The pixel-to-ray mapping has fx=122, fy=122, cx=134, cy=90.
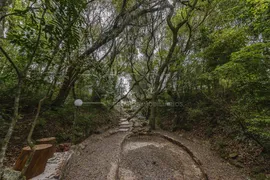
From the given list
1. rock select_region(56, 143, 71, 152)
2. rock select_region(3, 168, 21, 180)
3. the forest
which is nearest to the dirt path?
rock select_region(56, 143, 71, 152)

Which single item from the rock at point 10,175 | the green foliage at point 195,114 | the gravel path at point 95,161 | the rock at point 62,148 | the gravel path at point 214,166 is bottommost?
the gravel path at point 214,166

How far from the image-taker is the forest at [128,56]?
228cm

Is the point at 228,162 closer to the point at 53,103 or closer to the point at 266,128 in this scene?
the point at 266,128

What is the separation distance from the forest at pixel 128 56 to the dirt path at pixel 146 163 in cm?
52

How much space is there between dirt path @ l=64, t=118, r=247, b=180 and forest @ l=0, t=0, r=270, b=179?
519 millimetres

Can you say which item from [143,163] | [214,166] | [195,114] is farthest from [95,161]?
[195,114]

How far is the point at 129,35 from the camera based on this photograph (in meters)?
7.45

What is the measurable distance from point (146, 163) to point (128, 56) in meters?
7.08

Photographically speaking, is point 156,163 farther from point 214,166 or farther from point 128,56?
point 128,56

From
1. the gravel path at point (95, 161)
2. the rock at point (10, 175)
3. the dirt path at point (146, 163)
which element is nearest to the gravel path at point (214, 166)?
the dirt path at point (146, 163)

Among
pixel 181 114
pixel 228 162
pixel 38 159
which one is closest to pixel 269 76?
pixel 228 162

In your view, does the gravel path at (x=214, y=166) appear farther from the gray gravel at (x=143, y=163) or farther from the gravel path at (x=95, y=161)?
the gravel path at (x=95, y=161)

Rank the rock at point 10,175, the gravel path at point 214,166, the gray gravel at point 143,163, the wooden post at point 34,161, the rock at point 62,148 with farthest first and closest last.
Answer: the rock at point 62,148 < the gravel path at point 214,166 < the gray gravel at point 143,163 < the wooden post at point 34,161 < the rock at point 10,175

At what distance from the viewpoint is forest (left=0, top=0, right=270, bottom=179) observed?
7.47 feet
